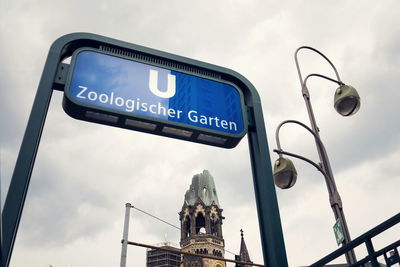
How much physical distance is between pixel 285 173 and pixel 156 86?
5.79 meters

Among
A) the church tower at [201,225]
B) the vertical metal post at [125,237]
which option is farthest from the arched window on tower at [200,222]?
the vertical metal post at [125,237]

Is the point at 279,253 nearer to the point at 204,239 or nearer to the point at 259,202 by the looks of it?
the point at 259,202

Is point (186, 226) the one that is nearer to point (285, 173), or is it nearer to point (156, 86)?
point (285, 173)

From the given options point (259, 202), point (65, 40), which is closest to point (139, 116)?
point (65, 40)

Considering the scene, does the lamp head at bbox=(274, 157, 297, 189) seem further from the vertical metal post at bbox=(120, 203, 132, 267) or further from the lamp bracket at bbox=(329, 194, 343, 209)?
the vertical metal post at bbox=(120, 203, 132, 267)

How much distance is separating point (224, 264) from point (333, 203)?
96319 millimetres

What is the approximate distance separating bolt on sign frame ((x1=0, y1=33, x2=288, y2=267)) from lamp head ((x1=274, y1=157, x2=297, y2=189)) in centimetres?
461

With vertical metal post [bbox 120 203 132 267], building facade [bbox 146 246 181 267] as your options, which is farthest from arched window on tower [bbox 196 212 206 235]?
vertical metal post [bbox 120 203 132 267]

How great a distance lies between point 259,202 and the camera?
13.1 feet

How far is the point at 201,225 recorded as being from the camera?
9088cm

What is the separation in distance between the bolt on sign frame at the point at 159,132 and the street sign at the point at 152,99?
3cm

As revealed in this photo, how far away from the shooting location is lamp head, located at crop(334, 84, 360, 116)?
9.45 m

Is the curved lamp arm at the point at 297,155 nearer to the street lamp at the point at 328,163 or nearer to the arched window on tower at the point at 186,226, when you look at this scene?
the street lamp at the point at 328,163

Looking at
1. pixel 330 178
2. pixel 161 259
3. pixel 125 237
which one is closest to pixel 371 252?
pixel 330 178
